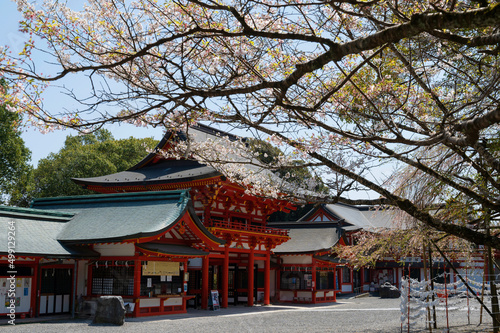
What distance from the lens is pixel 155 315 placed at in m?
16.8

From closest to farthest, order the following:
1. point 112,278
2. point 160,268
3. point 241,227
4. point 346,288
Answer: point 112,278, point 160,268, point 241,227, point 346,288

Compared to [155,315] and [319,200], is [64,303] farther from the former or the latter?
[319,200]

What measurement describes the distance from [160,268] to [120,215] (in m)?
2.42

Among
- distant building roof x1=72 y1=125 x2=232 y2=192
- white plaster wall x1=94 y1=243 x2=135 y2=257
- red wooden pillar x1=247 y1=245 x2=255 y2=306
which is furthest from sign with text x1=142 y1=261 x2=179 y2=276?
red wooden pillar x1=247 y1=245 x2=255 y2=306

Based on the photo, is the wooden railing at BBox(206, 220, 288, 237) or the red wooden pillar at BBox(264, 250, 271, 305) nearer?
the wooden railing at BBox(206, 220, 288, 237)

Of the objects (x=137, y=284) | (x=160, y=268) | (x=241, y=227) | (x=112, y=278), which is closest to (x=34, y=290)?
(x=112, y=278)

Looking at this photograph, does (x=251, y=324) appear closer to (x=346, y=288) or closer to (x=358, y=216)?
(x=346, y=288)

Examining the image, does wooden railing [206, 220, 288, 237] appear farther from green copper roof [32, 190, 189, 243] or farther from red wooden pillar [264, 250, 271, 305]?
green copper roof [32, 190, 189, 243]

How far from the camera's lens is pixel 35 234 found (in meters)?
15.9

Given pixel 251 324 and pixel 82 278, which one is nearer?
pixel 251 324

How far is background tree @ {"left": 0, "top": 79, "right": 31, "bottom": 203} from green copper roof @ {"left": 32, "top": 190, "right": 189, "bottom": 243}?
1316 cm

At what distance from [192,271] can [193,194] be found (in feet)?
11.9

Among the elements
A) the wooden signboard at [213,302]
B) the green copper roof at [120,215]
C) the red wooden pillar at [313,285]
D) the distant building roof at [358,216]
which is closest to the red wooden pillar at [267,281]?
the red wooden pillar at [313,285]

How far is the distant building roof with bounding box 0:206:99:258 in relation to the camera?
14.6 m
